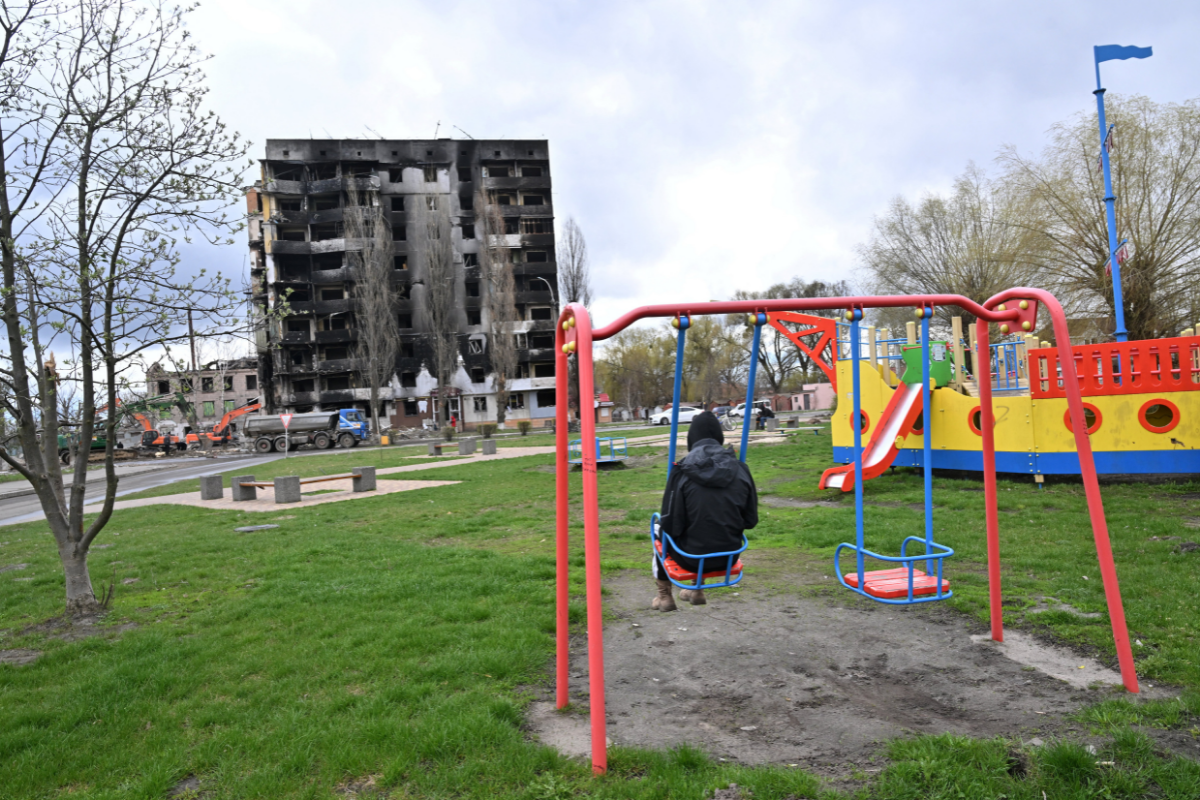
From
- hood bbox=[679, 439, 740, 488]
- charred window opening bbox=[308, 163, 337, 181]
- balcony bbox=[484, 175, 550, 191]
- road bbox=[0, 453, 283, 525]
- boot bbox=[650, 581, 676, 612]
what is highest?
charred window opening bbox=[308, 163, 337, 181]

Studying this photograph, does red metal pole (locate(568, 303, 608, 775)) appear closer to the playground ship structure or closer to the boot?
the boot

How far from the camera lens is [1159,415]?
11.3 metres

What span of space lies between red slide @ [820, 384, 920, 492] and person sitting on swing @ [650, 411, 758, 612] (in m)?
7.72

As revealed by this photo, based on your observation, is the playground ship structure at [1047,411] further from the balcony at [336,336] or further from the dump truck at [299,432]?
the balcony at [336,336]

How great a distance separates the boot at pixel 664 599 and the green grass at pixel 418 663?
2.74 ft

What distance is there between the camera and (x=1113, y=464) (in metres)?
11.2

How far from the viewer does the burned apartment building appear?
5906 centimetres

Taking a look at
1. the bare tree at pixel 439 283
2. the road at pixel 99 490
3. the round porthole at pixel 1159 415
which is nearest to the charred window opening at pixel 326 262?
the bare tree at pixel 439 283

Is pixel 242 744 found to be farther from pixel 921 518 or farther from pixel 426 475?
pixel 426 475

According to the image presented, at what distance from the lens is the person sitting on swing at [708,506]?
4.78 m

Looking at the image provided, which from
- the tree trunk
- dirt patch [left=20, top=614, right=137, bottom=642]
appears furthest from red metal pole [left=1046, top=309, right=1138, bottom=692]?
the tree trunk

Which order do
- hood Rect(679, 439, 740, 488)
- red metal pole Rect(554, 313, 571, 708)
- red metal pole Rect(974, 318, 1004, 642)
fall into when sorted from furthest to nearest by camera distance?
red metal pole Rect(974, 318, 1004, 642), hood Rect(679, 439, 740, 488), red metal pole Rect(554, 313, 571, 708)

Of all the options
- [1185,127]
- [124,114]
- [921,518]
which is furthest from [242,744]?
[1185,127]

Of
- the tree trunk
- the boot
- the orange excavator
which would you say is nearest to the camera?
the boot
